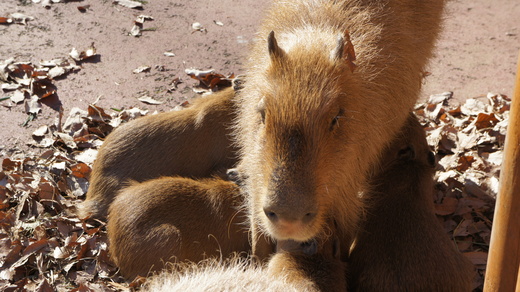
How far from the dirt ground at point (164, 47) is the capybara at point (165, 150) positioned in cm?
106

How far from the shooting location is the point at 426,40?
4410 millimetres

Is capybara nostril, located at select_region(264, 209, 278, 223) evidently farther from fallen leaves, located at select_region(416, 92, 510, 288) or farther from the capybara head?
fallen leaves, located at select_region(416, 92, 510, 288)

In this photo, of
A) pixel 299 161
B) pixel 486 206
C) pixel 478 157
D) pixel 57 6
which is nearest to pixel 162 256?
pixel 299 161

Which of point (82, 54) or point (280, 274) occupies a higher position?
point (82, 54)

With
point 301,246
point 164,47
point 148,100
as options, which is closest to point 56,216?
point 148,100

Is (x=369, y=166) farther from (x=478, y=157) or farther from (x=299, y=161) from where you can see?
(x=478, y=157)

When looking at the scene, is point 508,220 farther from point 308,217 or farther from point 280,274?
point 280,274

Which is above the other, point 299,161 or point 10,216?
point 299,161

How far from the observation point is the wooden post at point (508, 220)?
2426mm

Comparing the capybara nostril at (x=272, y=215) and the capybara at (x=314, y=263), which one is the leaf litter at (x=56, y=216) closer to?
the capybara at (x=314, y=263)

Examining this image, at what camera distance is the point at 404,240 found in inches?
139

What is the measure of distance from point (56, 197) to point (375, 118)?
2.52 m

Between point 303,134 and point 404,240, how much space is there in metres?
1.08

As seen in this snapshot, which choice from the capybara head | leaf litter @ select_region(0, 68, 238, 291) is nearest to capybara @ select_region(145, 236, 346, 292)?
the capybara head
